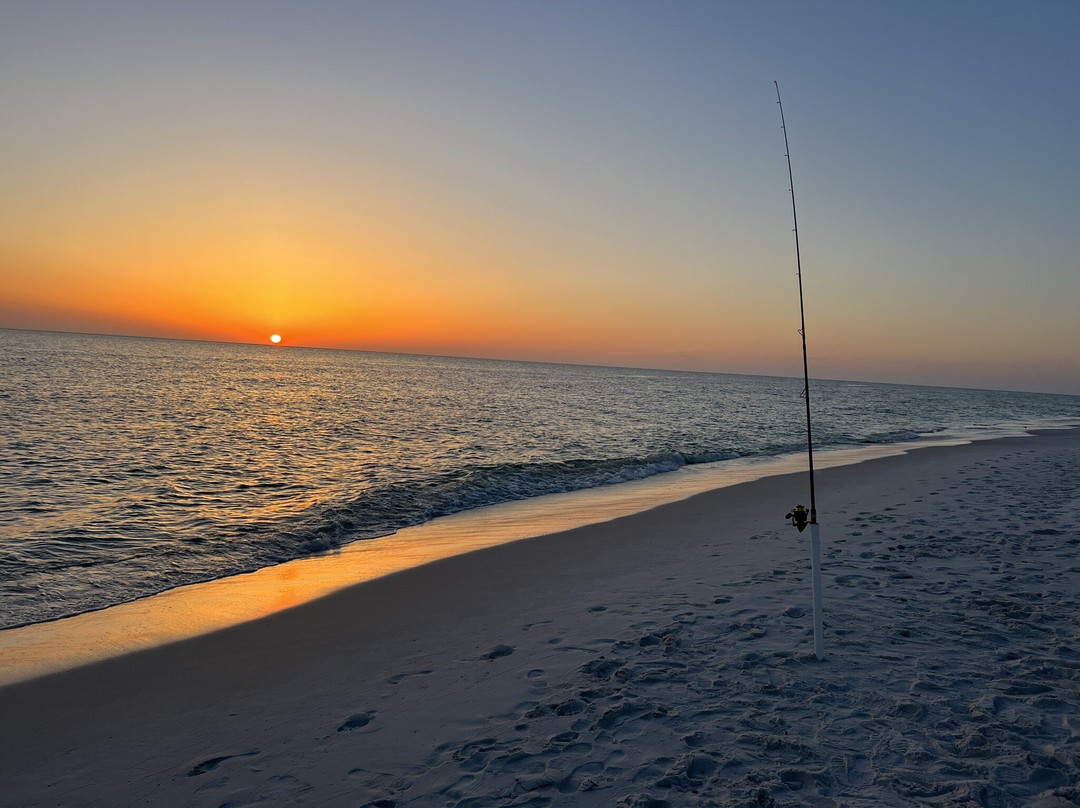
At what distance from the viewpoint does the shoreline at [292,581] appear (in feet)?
20.1

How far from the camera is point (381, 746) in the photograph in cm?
405

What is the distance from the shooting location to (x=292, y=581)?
27.7 ft

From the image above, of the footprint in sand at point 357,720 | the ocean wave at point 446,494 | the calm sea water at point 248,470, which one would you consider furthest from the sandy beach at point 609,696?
the ocean wave at point 446,494

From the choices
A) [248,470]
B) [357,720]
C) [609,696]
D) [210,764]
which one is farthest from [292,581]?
[248,470]

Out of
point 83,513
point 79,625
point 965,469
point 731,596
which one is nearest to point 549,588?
point 731,596

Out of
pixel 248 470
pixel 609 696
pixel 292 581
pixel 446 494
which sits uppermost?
pixel 248 470

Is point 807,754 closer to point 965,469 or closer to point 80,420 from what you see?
point 965,469

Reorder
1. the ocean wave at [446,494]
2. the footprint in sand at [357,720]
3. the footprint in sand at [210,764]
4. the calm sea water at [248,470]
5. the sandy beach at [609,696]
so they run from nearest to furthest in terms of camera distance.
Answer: the sandy beach at [609,696], the footprint in sand at [210,764], the footprint in sand at [357,720], the calm sea water at [248,470], the ocean wave at [446,494]

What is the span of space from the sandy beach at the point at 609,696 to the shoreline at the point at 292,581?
0.43 metres

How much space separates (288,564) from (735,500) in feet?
29.8

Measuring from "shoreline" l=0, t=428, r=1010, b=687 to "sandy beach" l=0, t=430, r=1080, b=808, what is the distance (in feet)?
1.41

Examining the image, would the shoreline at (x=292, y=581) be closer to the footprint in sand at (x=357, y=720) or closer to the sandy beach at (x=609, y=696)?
the sandy beach at (x=609, y=696)

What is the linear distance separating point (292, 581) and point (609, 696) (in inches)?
216

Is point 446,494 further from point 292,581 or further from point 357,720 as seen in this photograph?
point 357,720
